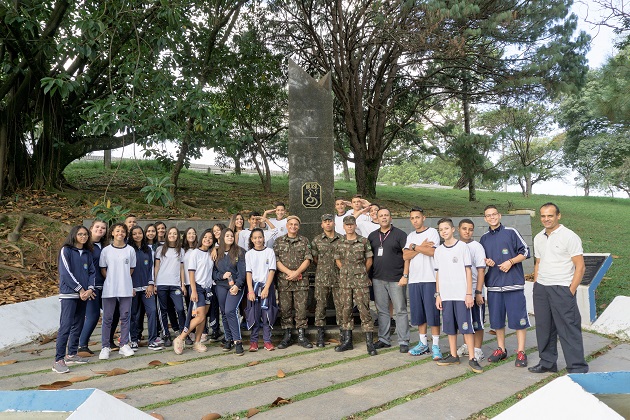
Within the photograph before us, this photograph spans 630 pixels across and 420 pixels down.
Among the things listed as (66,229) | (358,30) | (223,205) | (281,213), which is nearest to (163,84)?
(281,213)

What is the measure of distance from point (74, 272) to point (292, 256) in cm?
233

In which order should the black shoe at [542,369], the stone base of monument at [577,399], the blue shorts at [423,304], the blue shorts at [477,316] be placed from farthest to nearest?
the blue shorts at [423,304] < the blue shorts at [477,316] < the black shoe at [542,369] < the stone base of monument at [577,399]

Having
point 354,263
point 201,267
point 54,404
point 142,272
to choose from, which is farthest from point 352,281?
point 54,404

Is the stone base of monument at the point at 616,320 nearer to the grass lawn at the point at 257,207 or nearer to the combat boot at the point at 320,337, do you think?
the grass lawn at the point at 257,207

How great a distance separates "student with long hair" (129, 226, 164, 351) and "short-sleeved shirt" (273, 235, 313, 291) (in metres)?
1.50

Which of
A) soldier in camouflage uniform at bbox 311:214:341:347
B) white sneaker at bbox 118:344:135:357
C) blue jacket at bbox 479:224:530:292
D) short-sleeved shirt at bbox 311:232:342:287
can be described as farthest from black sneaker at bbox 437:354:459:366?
white sneaker at bbox 118:344:135:357

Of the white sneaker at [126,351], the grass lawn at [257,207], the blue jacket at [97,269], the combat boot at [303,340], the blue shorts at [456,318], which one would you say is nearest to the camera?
the blue shorts at [456,318]

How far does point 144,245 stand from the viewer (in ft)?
19.5

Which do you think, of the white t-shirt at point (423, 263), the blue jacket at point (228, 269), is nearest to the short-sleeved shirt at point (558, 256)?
the white t-shirt at point (423, 263)

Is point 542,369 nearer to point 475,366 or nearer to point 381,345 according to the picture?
point 475,366

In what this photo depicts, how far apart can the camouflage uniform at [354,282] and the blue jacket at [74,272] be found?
9.00 feet

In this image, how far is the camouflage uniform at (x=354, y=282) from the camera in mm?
5645

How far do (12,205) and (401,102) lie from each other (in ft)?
34.0

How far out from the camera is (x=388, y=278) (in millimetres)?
5695
